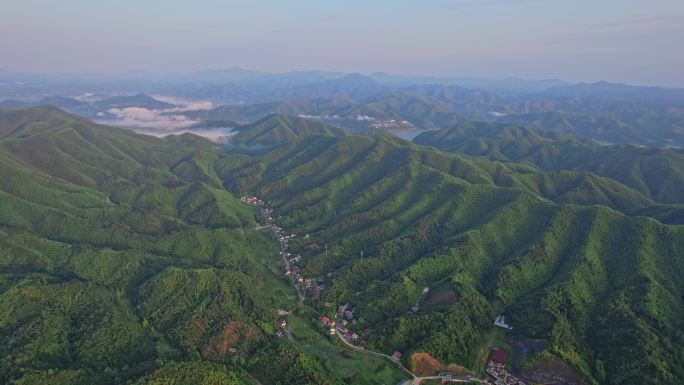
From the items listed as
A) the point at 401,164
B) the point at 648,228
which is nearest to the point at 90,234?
the point at 401,164

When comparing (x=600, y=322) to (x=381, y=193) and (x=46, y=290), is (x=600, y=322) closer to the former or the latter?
(x=381, y=193)

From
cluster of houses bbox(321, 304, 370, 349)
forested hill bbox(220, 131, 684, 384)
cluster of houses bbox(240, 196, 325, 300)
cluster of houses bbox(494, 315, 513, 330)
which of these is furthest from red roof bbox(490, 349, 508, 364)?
cluster of houses bbox(240, 196, 325, 300)

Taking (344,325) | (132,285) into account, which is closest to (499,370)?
(344,325)

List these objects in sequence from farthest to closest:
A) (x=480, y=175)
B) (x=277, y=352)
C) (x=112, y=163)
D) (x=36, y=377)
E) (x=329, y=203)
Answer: (x=112, y=163), (x=480, y=175), (x=329, y=203), (x=277, y=352), (x=36, y=377)

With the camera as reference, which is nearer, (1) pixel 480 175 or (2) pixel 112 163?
(1) pixel 480 175

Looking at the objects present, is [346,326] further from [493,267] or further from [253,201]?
[253,201]

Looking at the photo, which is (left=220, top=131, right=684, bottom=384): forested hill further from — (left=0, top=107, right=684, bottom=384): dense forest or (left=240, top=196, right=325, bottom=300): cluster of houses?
(left=240, top=196, right=325, bottom=300): cluster of houses

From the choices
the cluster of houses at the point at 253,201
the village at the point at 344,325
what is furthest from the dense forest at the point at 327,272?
the cluster of houses at the point at 253,201

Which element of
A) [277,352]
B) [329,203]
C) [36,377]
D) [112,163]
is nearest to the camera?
[36,377]
